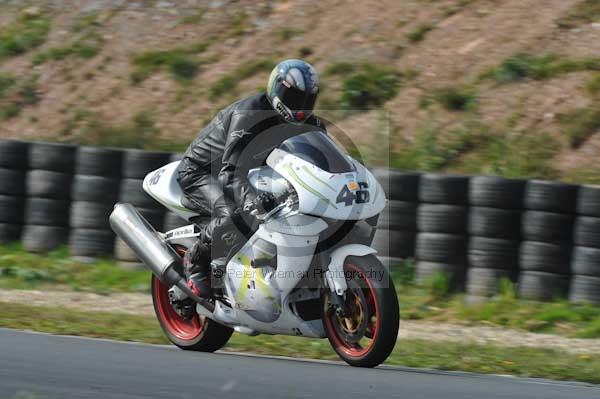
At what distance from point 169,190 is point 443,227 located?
9.99ft

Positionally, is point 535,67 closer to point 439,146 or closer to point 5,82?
point 439,146

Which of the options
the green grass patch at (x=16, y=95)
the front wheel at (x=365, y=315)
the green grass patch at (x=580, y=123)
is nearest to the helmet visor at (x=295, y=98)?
the front wheel at (x=365, y=315)

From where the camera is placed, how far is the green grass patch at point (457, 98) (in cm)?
1236

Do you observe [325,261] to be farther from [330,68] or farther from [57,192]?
[330,68]

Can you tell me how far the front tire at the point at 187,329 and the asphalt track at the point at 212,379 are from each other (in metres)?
0.27

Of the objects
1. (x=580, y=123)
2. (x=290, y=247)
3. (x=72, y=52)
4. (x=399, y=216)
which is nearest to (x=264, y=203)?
(x=290, y=247)

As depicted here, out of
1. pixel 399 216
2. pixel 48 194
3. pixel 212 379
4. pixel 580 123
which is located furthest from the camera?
pixel 580 123

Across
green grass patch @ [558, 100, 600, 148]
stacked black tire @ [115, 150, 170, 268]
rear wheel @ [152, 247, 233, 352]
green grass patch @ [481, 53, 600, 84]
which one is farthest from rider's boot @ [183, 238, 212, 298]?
green grass patch @ [481, 53, 600, 84]

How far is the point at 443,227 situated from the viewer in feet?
30.7

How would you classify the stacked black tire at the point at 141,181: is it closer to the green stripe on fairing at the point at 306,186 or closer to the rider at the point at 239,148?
the rider at the point at 239,148

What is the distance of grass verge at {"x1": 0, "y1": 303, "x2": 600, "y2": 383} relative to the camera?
22.3 feet

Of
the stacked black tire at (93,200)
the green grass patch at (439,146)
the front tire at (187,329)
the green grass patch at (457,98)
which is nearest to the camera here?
the front tire at (187,329)

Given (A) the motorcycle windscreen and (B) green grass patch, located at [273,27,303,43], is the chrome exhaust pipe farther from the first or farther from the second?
(B) green grass patch, located at [273,27,303,43]

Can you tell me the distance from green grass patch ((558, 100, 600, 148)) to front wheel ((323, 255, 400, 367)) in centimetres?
571
